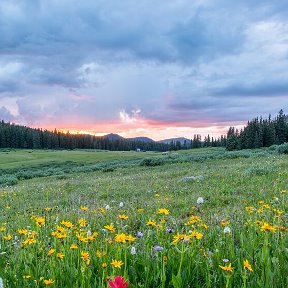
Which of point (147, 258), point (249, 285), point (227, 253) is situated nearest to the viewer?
point (249, 285)

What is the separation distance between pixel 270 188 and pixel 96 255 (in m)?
8.56

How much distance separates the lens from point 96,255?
3.46 meters

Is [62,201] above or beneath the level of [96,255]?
beneath

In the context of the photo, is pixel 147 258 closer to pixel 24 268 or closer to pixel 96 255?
pixel 96 255

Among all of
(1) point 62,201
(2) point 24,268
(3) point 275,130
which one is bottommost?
(1) point 62,201

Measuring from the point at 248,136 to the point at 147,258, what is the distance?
102285mm

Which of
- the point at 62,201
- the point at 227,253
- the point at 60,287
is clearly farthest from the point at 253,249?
the point at 62,201

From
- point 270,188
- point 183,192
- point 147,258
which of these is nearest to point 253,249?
point 147,258

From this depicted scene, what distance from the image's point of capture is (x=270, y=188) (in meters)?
10.8

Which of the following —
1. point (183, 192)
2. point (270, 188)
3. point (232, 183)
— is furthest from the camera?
point (232, 183)

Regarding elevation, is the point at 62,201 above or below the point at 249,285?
below

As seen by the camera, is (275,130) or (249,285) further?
(275,130)

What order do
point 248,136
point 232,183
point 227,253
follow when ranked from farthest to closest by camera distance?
point 248,136, point 232,183, point 227,253

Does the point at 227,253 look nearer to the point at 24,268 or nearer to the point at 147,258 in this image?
the point at 147,258
